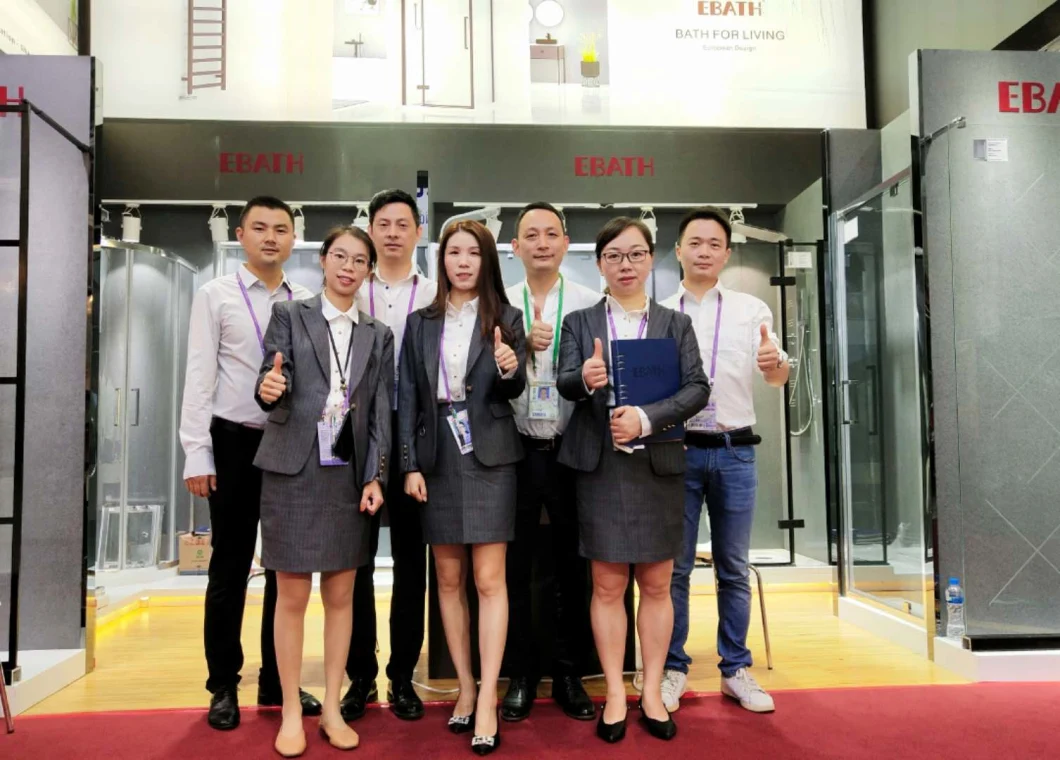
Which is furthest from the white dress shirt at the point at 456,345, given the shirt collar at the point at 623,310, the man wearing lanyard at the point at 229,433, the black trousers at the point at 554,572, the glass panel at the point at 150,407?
the glass panel at the point at 150,407

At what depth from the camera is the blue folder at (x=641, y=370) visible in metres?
2.55

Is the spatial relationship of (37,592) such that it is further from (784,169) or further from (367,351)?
(784,169)

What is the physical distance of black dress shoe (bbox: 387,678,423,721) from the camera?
2.81m

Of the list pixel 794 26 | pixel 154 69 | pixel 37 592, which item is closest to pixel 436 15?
pixel 154 69

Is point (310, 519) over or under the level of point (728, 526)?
over

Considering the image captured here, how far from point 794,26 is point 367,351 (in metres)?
4.95

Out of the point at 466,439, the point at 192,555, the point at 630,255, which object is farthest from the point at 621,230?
the point at 192,555

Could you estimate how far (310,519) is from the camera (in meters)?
2.48

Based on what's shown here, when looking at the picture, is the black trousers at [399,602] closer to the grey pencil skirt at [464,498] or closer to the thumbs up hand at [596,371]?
the grey pencil skirt at [464,498]

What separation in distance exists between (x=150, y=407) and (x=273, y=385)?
12.4ft

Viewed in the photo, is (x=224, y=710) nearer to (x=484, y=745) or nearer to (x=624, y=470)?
(x=484, y=745)

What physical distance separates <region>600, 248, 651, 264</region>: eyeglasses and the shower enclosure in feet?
13.2

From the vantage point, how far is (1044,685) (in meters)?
3.18

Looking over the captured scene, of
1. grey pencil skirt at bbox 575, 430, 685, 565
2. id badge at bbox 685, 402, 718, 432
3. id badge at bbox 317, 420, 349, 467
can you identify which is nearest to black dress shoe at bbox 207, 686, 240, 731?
id badge at bbox 317, 420, 349, 467
